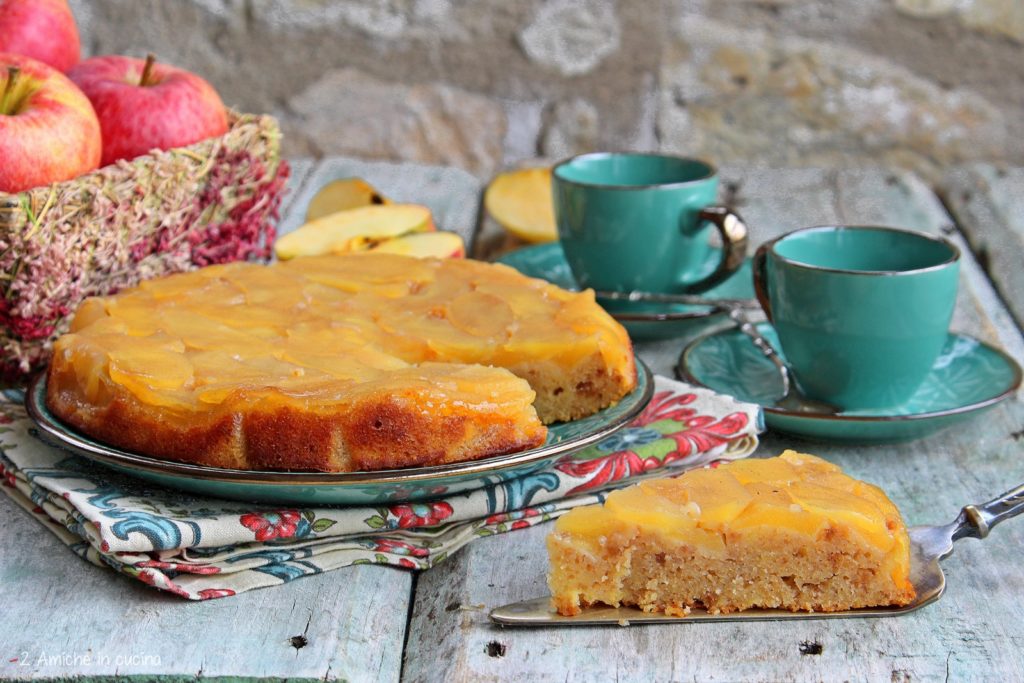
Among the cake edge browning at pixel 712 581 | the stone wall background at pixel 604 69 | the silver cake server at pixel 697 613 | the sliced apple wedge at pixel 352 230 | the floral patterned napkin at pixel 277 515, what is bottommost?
the stone wall background at pixel 604 69

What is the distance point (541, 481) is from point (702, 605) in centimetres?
24

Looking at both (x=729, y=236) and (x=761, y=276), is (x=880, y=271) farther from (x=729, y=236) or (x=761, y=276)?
(x=729, y=236)

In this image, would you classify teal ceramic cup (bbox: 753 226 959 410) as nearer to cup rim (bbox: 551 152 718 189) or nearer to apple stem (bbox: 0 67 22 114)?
cup rim (bbox: 551 152 718 189)

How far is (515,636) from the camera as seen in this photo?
99cm

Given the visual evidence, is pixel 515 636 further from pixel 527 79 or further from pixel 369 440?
pixel 527 79

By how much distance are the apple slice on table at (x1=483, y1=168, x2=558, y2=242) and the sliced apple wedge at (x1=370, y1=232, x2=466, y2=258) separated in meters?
0.26

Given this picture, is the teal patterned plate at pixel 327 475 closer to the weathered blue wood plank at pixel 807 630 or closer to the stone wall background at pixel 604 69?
the weathered blue wood plank at pixel 807 630

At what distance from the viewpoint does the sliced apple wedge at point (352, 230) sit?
182 centimetres

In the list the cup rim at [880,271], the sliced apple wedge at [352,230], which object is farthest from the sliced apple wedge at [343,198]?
the cup rim at [880,271]

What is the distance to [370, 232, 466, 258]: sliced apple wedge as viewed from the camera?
1.81 meters

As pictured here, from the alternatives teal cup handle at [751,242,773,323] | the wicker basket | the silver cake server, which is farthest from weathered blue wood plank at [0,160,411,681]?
teal cup handle at [751,242,773,323]

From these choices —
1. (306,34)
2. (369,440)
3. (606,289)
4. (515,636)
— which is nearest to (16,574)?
(369,440)

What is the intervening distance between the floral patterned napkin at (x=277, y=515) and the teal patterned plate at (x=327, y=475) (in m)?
0.02

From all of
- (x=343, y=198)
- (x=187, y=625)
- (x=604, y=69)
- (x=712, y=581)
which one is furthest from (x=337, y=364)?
(x=604, y=69)
